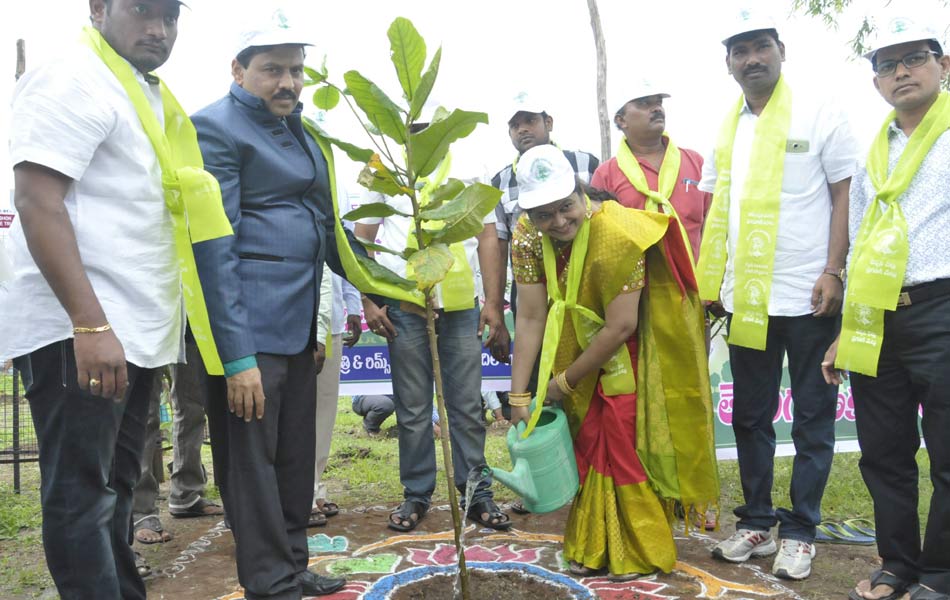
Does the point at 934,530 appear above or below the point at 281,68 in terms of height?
below

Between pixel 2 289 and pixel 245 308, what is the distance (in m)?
0.68

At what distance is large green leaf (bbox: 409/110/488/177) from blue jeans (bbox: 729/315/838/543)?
5.71 feet

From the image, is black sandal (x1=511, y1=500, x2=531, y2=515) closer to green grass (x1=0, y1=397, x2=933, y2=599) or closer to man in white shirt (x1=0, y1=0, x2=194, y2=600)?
green grass (x1=0, y1=397, x2=933, y2=599)

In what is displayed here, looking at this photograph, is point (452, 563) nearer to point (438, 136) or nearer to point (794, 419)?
point (794, 419)

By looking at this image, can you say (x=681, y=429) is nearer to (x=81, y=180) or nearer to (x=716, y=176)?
(x=716, y=176)

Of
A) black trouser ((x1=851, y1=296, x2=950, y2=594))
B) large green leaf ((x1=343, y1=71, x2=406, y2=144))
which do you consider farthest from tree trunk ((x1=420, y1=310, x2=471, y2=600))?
black trouser ((x1=851, y1=296, x2=950, y2=594))

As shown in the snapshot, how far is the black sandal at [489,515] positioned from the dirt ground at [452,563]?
49mm

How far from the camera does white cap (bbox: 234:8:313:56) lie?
8.64 ft

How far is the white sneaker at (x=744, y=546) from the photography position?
3609 millimetres

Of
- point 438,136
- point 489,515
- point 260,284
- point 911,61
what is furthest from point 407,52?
point 489,515

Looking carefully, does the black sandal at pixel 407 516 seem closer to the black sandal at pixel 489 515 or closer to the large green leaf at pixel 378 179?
the black sandal at pixel 489 515

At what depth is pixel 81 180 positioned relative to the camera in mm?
2201

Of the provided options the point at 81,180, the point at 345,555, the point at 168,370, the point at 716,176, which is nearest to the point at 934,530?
the point at 716,176

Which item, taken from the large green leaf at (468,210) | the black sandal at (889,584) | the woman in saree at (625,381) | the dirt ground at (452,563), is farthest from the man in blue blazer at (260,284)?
the black sandal at (889,584)
